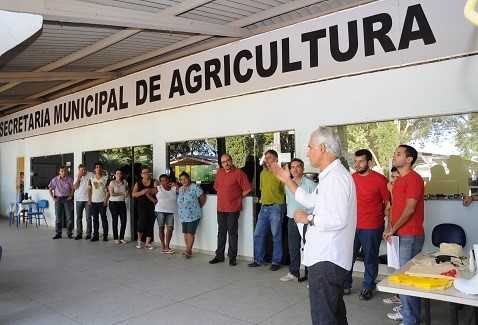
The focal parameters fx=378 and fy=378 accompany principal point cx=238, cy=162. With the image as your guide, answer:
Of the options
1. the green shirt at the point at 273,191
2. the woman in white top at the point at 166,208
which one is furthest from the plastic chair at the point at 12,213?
the green shirt at the point at 273,191

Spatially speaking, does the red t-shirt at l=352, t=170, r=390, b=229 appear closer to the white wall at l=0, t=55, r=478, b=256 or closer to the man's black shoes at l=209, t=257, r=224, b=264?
the white wall at l=0, t=55, r=478, b=256

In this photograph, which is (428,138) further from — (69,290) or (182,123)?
(69,290)

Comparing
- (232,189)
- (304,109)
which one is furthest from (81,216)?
(304,109)

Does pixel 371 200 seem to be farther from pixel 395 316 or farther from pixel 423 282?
pixel 423 282

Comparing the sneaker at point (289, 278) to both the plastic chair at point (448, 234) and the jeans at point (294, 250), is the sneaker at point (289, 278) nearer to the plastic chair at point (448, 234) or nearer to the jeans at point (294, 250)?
the jeans at point (294, 250)

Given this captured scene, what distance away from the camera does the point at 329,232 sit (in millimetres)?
2180

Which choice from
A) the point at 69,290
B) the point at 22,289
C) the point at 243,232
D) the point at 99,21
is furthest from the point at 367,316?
the point at 99,21

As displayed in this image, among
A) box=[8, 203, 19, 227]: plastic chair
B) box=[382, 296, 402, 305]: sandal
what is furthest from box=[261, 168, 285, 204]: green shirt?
box=[8, 203, 19, 227]: plastic chair

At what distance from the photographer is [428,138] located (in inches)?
181

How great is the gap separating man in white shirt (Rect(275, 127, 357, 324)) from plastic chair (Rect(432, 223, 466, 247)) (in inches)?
96.8

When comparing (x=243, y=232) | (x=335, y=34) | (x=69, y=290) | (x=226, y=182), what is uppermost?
(x=335, y=34)

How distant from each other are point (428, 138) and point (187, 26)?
3.64m

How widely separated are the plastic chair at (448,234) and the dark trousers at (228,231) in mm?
2812

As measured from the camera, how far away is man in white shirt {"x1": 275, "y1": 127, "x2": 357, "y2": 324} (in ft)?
7.08
